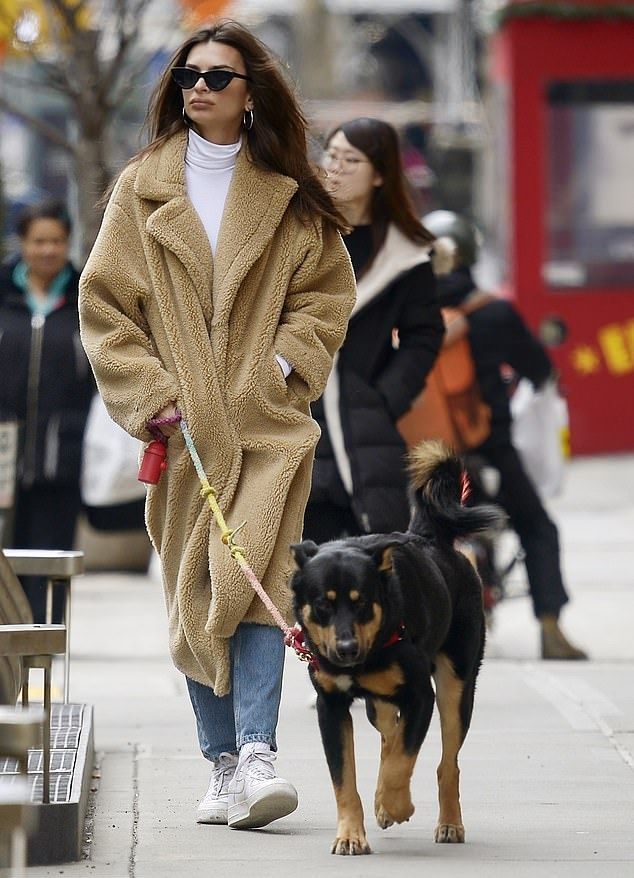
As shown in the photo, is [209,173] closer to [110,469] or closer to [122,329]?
[122,329]

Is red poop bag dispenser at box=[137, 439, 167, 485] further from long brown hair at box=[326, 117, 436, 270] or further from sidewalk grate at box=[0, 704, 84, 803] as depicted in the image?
long brown hair at box=[326, 117, 436, 270]

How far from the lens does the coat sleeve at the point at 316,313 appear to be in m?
4.94

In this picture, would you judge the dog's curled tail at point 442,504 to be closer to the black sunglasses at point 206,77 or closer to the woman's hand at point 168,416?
the woman's hand at point 168,416

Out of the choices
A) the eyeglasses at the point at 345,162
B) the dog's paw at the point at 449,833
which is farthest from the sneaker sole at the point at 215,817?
the eyeglasses at the point at 345,162

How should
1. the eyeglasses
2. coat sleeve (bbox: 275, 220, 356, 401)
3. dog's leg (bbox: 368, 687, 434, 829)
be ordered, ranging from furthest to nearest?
the eyeglasses, coat sleeve (bbox: 275, 220, 356, 401), dog's leg (bbox: 368, 687, 434, 829)

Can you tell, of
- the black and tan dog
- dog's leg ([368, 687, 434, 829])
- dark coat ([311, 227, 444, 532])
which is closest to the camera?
the black and tan dog

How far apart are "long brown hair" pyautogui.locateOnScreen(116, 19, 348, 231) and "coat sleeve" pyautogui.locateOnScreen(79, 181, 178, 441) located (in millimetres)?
276

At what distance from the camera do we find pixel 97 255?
4891 millimetres

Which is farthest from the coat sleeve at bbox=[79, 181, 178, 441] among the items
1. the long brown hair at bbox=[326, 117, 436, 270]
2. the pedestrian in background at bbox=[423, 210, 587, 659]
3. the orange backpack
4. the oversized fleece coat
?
the pedestrian in background at bbox=[423, 210, 587, 659]

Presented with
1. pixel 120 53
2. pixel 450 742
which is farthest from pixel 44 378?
pixel 120 53

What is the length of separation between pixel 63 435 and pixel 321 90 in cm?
2906

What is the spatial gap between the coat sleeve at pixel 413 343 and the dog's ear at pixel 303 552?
1921 mm

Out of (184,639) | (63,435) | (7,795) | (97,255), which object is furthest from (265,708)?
(63,435)

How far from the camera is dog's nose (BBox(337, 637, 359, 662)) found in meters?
4.23
